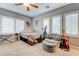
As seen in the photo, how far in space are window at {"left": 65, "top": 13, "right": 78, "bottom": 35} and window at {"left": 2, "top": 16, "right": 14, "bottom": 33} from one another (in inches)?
40.1

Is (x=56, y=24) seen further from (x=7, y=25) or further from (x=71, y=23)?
(x=7, y=25)

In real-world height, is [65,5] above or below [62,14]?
above

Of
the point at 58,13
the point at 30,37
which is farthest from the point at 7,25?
the point at 58,13

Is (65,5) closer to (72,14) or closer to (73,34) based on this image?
(72,14)

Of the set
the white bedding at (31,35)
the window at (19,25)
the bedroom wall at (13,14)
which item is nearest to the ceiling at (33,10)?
the bedroom wall at (13,14)

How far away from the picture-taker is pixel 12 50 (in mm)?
1883

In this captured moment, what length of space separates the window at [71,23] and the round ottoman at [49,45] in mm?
330

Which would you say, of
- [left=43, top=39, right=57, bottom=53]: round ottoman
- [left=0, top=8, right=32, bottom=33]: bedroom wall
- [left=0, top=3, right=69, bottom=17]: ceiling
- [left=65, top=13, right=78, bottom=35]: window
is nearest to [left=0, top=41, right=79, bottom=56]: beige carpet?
[left=43, top=39, right=57, bottom=53]: round ottoman

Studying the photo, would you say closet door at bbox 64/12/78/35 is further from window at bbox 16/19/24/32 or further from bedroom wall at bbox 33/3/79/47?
window at bbox 16/19/24/32

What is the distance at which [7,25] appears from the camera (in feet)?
6.16

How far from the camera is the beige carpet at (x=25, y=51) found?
73.7 inches

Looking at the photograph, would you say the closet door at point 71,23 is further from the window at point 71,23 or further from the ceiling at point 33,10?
the ceiling at point 33,10

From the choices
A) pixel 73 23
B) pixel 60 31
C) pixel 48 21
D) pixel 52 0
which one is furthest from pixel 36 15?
pixel 73 23

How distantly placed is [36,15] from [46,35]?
1.42ft
